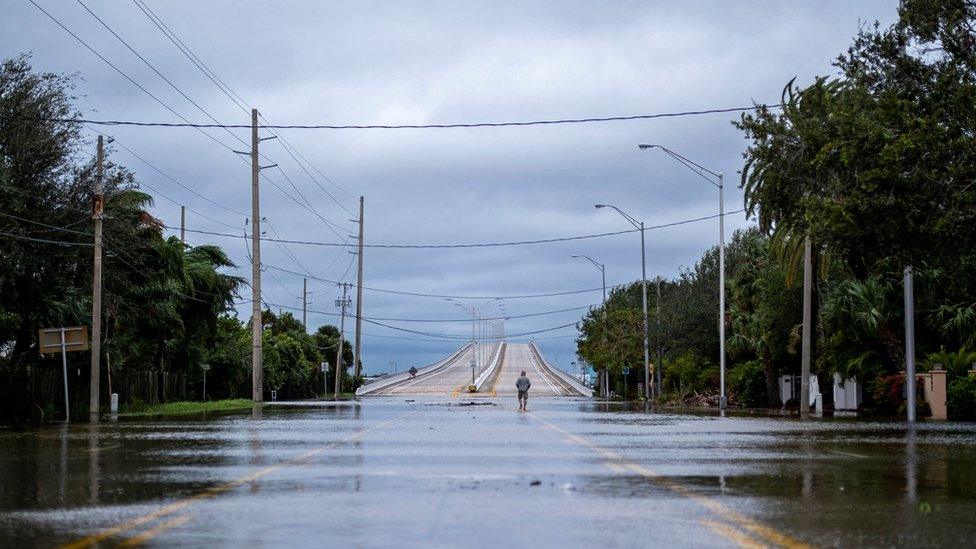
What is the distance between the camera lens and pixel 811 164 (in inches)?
1111

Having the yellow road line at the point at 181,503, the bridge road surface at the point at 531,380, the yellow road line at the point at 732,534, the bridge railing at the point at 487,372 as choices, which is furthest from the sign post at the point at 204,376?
the yellow road line at the point at 732,534

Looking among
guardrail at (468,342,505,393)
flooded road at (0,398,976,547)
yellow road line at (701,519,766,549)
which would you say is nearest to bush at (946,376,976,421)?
flooded road at (0,398,976,547)

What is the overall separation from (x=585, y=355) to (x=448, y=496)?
293ft

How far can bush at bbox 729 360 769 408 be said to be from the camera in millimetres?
64812

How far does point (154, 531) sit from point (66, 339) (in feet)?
96.9

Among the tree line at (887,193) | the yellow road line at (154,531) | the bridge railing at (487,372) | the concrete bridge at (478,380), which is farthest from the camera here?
the bridge railing at (487,372)

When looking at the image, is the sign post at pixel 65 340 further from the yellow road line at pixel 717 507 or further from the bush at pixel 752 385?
the bush at pixel 752 385

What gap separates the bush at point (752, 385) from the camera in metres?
64.8

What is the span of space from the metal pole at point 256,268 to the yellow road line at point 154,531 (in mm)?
47556

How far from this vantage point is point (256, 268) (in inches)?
2357

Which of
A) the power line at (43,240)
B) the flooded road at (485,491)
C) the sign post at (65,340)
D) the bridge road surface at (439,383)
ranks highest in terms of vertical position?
the power line at (43,240)

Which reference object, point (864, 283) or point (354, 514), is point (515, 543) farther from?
point (864, 283)

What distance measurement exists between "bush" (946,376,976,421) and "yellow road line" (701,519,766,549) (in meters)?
32.9

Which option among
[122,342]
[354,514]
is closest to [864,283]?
[122,342]
